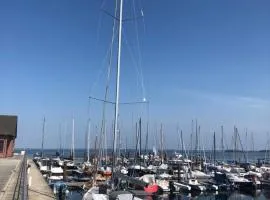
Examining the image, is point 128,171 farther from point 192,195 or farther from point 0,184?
point 0,184

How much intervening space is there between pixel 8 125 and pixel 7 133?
8.82ft

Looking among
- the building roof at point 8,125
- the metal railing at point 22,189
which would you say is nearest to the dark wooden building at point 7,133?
the building roof at point 8,125

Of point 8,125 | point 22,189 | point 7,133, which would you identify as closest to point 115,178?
point 22,189

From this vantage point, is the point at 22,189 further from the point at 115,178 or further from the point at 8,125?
the point at 8,125

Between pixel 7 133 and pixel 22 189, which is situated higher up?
pixel 7 133

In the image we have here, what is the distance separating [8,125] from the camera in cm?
6750

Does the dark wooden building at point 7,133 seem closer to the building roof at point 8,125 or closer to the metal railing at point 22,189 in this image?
the building roof at point 8,125

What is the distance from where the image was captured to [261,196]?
5172cm

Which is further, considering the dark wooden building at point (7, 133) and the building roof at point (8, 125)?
the building roof at point (8, 125)

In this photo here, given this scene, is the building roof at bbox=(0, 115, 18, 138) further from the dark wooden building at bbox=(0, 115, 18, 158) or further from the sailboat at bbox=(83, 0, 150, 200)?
the sailboat at bbox=(83, 0, 150, 200)

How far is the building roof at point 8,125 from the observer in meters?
65.5

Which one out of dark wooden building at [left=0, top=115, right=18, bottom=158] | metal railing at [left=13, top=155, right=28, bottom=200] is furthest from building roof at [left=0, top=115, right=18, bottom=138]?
metal railing at [left=13, top=155, right=28, bottom=200]

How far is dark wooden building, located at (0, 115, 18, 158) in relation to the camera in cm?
6481

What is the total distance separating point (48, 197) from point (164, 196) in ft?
80.1
